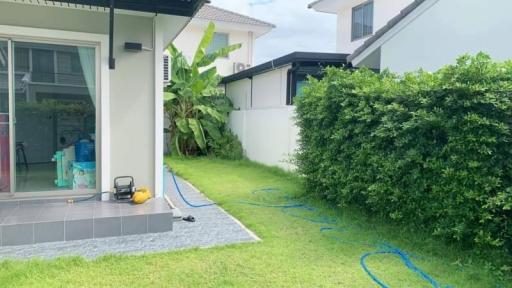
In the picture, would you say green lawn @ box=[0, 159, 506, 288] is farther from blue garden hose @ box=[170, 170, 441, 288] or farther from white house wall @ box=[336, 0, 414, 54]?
white house wall @ box=[336, 0, 414, 54]

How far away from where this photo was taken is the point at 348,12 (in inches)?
657

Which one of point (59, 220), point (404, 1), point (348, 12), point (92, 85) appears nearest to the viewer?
point (59, 220)

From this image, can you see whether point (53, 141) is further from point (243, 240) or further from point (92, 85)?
point (243, 240)

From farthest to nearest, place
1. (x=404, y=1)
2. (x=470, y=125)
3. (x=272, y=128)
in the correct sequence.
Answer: (x=404, y=1), (x=272, y=128), (x=470, y=125)

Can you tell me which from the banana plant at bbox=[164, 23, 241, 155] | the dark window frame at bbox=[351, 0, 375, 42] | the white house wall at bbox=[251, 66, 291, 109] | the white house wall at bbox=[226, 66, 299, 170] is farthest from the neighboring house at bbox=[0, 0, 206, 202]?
the dark window frame at bbox=[351, 0, 375, 42]

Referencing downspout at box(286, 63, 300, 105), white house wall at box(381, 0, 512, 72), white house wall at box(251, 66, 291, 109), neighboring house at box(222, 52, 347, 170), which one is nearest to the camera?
white house wall at box(381, 0, 512, 72)

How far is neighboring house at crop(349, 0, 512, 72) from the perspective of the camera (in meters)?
6.96

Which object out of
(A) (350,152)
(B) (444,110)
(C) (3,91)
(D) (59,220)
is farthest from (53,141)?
(B) (444,110)

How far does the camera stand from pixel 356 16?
53.5 feet

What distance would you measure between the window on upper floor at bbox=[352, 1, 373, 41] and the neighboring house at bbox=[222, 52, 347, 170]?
A: 535cm

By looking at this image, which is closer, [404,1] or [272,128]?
[272,128]

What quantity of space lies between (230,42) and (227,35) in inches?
15.5

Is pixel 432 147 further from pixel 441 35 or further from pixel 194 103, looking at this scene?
pixel 194 103

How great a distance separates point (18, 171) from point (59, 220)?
1415 millimetres
